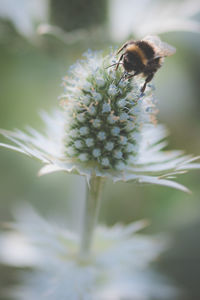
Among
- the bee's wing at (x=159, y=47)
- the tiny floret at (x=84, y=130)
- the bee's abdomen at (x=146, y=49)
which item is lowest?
the tiny floret at (x=84, y=130)

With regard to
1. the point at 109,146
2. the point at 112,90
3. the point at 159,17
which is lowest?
the point at 109,146

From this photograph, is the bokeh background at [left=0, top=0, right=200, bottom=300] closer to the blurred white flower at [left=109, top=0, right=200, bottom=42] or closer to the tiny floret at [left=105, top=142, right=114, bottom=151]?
the blurred white flower at [left=109, top=0, right=200, bottom=42]

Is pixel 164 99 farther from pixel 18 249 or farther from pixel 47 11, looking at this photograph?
pixel 18 249

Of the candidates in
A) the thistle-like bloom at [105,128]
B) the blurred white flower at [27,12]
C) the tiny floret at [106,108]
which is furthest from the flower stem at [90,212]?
the blurred white flower at [27,12]

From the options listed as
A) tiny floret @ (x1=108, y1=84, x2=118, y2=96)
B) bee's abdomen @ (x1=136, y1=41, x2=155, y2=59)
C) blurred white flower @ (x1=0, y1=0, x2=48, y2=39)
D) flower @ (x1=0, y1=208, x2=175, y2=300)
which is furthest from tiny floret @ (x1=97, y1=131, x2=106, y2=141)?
blurred white flower @ (x1=0, y1=0, x2=48, y2=39)

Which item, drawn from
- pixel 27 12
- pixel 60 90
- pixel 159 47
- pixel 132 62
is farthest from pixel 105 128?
pixel 60 90

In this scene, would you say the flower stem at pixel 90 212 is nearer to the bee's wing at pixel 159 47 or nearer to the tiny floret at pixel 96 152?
the tiny floret at pixel 96 152

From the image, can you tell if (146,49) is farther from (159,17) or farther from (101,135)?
(159,17)
